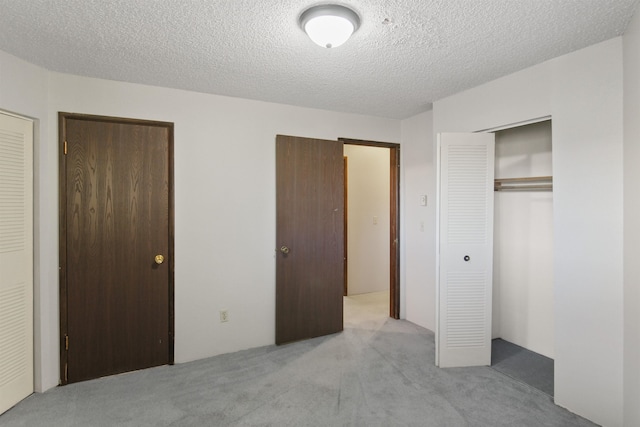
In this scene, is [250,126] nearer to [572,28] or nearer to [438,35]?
[438,35]

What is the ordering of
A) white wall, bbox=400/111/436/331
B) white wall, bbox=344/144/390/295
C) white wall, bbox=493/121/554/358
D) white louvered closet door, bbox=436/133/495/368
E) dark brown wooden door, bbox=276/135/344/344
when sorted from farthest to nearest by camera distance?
white wall, bbox=344/144/390/295 → white wall, bbox=400/111/436/331 → dark brown wooden door, bbox=276/135/344/344 → white wall, bbox=493/121/554/358 → white louvered closet door, bbox=436/133/495/368

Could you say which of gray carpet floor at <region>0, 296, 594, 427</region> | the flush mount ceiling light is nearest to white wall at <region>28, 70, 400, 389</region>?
gray carpet floor at <region>0, 296, 594, 427</region>

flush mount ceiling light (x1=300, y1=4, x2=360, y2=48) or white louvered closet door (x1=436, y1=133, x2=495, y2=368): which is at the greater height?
flush mount ceiling light (x1=300, y1=4, x2=360, y2=48)

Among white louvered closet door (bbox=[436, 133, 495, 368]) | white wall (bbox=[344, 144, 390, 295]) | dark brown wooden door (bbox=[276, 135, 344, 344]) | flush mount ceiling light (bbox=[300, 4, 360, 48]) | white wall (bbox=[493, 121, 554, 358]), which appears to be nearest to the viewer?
flush mount ceiling light (bbox=[300, 4, 360, 48])

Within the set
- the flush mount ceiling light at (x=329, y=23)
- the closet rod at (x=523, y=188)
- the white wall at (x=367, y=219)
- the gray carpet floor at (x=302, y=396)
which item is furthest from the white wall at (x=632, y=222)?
the white wall at (x=367, y=219)

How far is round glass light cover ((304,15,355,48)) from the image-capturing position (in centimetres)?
169

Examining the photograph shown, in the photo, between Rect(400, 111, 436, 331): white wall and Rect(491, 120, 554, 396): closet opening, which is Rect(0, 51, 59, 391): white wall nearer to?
Rect(400, 111, 436, 331): white wall

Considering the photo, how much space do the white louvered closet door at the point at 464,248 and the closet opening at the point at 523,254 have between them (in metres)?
→ 0.34

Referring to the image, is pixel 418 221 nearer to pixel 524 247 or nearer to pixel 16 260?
pixel 524 247

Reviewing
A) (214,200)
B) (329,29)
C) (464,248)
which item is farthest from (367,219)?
(329,29)

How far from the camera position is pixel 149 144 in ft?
9.06

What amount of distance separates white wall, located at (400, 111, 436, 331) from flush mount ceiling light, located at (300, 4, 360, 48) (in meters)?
2.10

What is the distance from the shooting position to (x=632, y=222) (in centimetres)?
183

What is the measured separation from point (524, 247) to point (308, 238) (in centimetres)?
208
